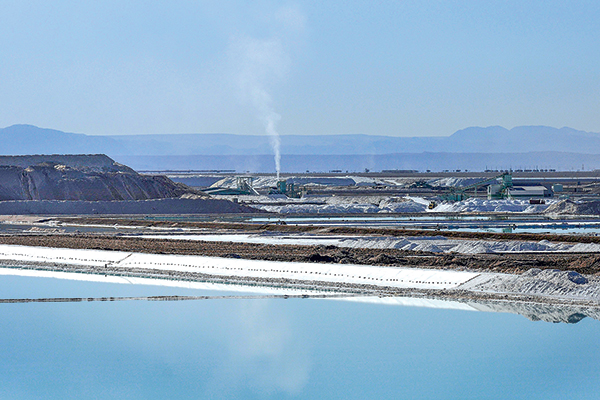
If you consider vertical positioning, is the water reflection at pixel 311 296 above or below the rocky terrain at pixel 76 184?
below

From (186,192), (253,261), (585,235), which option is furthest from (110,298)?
(186,192)

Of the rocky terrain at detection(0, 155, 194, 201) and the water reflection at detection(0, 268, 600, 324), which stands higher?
the rocky terrain at detection(0, 155, 194, 201)

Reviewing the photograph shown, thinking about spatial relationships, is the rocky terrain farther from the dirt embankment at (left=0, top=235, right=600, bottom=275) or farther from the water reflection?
the water reflection

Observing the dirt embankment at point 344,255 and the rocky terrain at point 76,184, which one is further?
the rocky terrain at point 76,184

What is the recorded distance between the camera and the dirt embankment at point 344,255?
83.2 feet

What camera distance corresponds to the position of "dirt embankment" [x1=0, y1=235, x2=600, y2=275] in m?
25.4

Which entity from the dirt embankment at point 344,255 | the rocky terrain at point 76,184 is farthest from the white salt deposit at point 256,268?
the rocky terrain at point 76,184

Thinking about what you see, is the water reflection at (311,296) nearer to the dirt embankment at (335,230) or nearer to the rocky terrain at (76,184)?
the dirt embankment at (335,230)

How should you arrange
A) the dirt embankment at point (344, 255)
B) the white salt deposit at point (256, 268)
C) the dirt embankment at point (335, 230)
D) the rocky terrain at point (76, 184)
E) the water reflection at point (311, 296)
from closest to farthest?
1. the water reflection at point (311, 296)
2. the white salt deposit at point (256, 268)
3. the dirt embankment at point (344, 255)
4. the dirt embankment at point (335, 230)
5. the rocky terrain at point (76, 184)

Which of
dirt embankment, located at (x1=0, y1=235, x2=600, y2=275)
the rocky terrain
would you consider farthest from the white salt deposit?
the rocky terrain

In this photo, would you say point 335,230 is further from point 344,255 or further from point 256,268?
point 256,268

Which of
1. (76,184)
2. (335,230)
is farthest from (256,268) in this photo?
(76,184)

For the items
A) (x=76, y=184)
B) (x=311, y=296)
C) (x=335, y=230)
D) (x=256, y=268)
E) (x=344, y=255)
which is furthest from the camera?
(x=76, y=184)

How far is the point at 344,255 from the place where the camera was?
95.0ft
